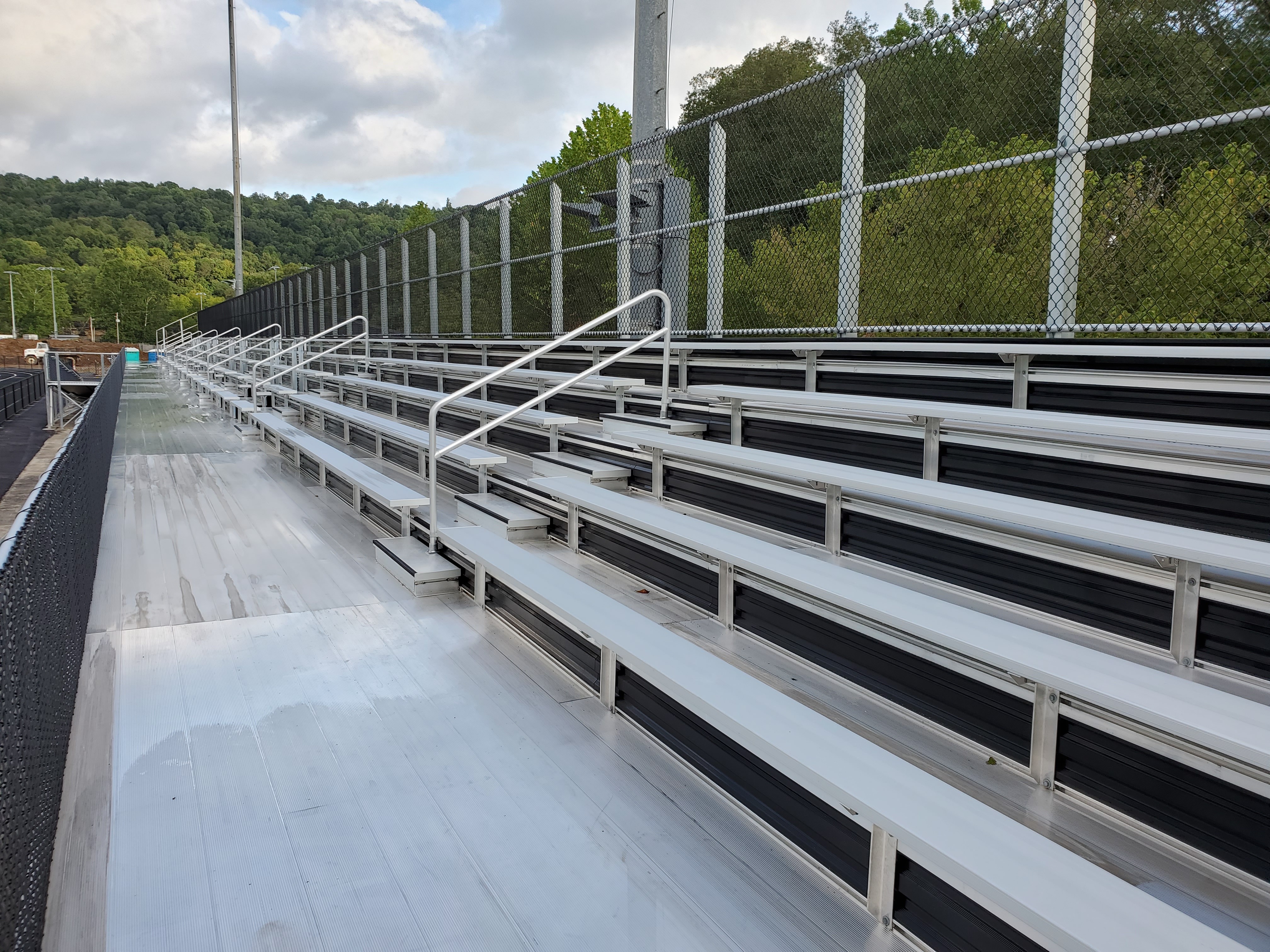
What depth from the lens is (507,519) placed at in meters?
3.79

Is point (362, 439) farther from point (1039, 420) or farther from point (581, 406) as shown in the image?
point (1039, 420)

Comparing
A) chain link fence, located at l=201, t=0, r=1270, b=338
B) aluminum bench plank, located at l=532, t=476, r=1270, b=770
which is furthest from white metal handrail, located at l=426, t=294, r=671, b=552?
aluminum bench plank, located at l=532, t=476, r=1270, b=770

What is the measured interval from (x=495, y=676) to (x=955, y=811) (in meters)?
1.51

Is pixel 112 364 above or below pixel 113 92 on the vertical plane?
below

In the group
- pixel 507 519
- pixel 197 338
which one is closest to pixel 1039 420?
pixel 507 519

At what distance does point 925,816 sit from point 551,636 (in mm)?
1501

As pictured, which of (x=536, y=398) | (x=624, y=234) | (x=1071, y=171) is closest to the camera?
(x=1071, y=171)

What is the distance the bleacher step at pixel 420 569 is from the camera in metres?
3.44

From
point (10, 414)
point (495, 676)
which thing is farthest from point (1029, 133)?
point (10, 414)

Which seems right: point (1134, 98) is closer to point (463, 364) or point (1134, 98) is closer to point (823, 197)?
point (823, 197)

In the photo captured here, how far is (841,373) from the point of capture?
11.8ft

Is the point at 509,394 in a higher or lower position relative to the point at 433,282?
lower

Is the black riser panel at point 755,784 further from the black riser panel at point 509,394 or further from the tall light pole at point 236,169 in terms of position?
the tall light pole at point 236,169

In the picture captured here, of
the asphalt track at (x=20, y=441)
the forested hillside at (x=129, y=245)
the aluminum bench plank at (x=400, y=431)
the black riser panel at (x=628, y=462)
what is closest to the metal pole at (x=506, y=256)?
the aluminum bench plank at (x=400, y=431)
